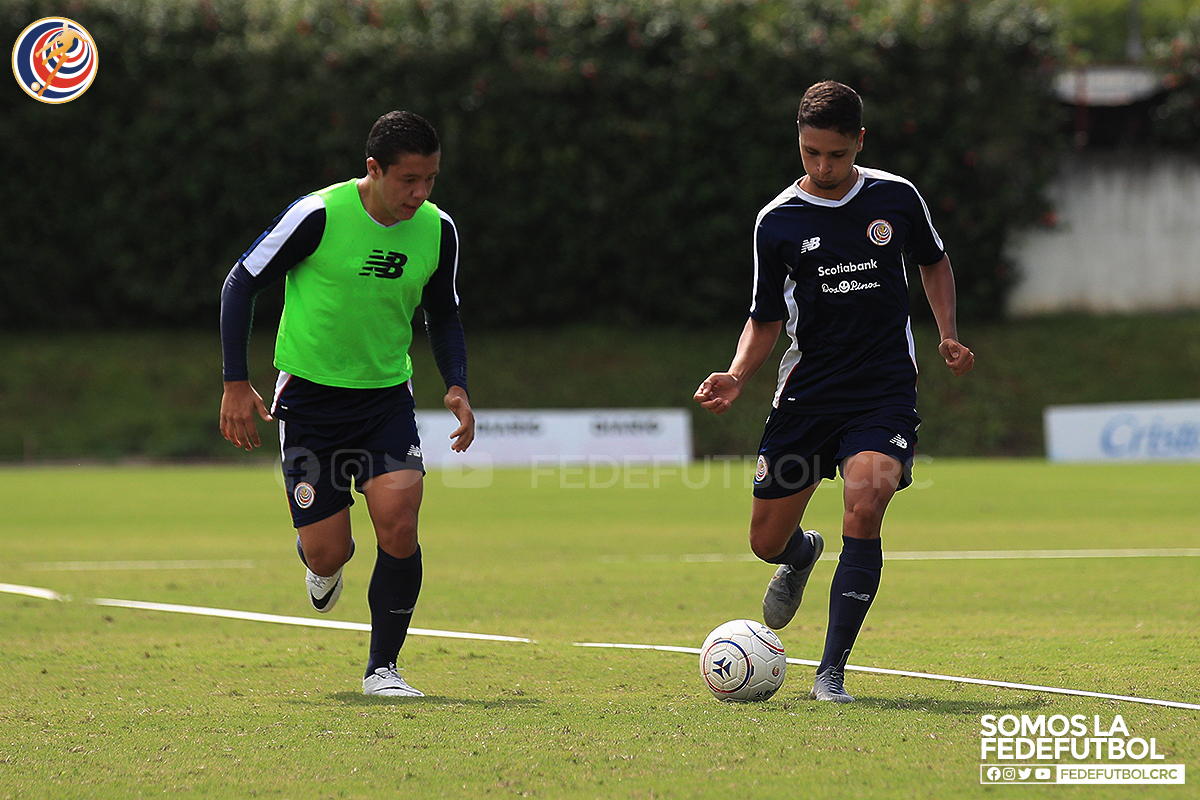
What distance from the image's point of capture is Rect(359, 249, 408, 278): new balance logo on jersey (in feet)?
19.1

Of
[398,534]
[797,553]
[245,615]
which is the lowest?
[245,615]

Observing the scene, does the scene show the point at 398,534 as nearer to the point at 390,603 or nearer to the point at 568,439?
the point at 390,603

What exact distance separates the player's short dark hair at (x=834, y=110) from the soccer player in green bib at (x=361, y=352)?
152 cm

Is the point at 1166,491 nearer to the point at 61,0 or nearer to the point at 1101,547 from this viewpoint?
the point at 1101,547

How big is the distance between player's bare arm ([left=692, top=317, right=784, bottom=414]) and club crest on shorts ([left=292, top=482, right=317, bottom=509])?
1.72 meters

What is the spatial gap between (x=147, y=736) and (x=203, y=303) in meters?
31.4

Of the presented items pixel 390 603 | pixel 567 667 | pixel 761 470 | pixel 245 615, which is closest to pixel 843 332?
pixel 761 470

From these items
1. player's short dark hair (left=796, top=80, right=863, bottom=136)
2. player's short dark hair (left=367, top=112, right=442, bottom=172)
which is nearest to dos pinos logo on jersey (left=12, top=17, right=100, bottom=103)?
player's short dark hair (left=367, top=112, right=442, bottom=172)

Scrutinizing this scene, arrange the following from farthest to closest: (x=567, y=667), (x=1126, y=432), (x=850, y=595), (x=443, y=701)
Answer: (x=1126, y=432), (x=567, y=667), (x=850, y=595), (x=443, y=701)

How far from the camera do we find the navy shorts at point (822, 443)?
5715 mm

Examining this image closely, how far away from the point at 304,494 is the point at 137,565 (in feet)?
19.5

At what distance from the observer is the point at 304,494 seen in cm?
607

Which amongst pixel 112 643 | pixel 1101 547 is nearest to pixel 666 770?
pixel 112 643

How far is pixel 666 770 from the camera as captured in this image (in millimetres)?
4102
